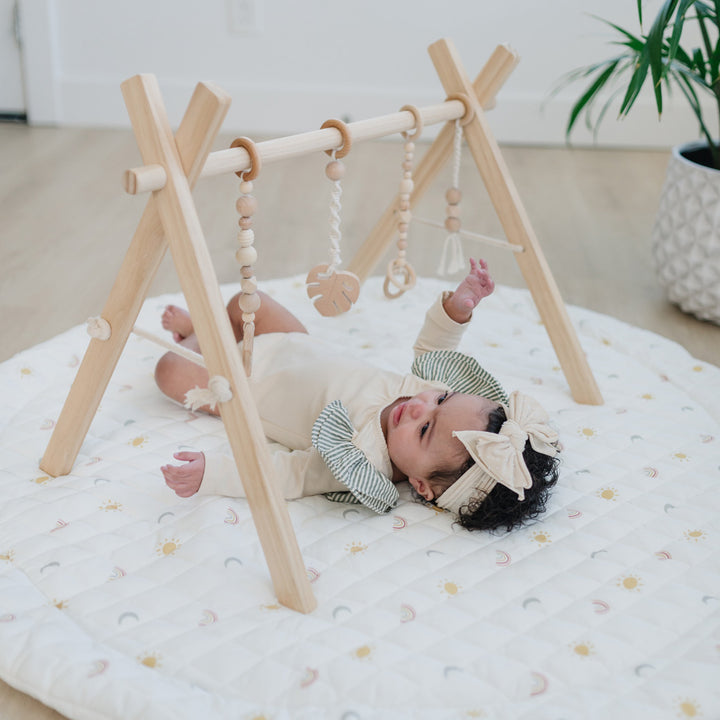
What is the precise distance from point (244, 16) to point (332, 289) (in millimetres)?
2161

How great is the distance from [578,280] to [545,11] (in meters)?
1.33

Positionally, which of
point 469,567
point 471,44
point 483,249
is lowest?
point 483,249

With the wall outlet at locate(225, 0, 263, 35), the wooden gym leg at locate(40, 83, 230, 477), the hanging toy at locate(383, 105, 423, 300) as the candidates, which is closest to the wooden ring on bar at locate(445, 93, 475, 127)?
the hanging toy at locate(383, 105, 423, 300)

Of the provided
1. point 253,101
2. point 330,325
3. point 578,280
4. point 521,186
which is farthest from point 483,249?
point 253,101

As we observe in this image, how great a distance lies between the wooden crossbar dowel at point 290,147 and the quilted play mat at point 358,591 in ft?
1.53

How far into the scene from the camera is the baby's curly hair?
118 centimetres

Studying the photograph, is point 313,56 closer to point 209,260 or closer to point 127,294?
point 127,294

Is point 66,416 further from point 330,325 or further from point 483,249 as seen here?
point 483,249

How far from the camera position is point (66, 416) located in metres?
1.27

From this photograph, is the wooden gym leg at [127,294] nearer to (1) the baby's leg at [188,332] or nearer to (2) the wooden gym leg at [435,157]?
(1) the baby's leg at [188,332]

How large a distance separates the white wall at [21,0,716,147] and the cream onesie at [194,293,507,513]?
1960 mm

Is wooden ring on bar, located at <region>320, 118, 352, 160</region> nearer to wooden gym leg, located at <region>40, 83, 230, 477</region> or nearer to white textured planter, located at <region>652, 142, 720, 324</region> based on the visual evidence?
wooden gym leg, located at <region>40, 83, 230, 477</region>

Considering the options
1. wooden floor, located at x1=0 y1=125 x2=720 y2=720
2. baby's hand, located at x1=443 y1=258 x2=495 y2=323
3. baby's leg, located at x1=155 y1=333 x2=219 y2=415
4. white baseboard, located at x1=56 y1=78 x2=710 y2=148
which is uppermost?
baby's hand, located at x1=443 y1=258 x2=495 y2=323

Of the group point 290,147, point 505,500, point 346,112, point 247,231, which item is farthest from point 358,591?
point 346,112
